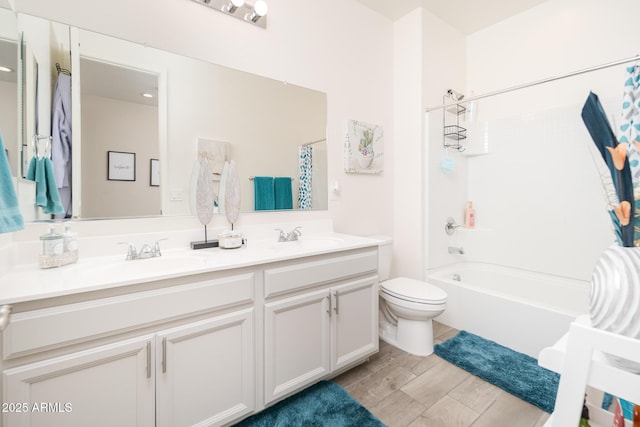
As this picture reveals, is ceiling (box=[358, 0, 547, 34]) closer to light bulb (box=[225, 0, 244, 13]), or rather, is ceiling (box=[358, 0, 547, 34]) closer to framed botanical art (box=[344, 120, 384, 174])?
framed botanical art (box=[344, 120, 384, 174])

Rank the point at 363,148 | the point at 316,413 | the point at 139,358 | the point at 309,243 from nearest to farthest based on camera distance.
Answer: the point at 139,358 < the point at 316,413 < the point at 309,243 < the point at 363,148

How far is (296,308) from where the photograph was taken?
1450mm

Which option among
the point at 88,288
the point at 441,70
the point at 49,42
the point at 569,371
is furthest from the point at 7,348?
the point at 441,70

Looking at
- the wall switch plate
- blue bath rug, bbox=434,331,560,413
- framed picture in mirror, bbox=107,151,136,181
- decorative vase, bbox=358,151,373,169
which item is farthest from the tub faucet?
framed picture in mirror, bbox=107,151,136,181

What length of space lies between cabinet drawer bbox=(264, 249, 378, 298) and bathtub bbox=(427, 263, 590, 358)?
101cm

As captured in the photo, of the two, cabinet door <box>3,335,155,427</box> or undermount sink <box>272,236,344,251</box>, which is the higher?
undermount sink <box>272,236,344,251</box>

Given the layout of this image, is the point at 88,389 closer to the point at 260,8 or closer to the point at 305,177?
the point at 305,177

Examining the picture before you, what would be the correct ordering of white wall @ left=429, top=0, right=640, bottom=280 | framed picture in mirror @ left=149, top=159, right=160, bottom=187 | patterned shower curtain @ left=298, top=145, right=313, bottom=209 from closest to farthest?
framed picture in mirror @ left=149, top=159, right=160, bottom=187
patterned shower curtain @ left=298, top=145, right=313, bottom=209
white wall @ left=429, top=0, right=640, bottom=280

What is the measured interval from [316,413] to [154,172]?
4.93 ft

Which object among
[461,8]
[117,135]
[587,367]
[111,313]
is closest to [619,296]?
[587,367]

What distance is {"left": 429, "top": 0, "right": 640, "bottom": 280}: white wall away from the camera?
217 cm

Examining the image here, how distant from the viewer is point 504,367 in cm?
178

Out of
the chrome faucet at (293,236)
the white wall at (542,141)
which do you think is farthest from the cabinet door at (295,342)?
the white wall at (542,141)

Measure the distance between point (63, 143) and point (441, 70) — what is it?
284 centimetres
